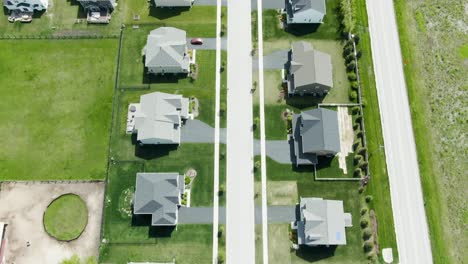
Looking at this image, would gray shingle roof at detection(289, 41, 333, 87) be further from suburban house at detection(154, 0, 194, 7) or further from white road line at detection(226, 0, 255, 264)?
suburban house at detection(154, 0, 194, 7)

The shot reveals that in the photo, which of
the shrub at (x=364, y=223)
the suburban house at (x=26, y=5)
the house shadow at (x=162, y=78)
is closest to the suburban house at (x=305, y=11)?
the house shadow at (x=162, y=78)

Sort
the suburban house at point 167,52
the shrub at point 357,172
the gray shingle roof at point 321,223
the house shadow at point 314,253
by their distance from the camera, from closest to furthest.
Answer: the gray shingle roof at point 321,223, the house shadow at point 314,253, the shrub at point 357,172, the suburban house at point 167,52

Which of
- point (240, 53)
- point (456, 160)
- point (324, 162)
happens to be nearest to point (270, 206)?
point (324, 162)

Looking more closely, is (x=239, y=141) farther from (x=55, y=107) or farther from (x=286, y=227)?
(x=55, y=107)

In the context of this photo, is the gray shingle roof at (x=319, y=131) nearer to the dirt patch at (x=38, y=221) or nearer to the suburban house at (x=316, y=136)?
the suburban house at (x=316, y=136)

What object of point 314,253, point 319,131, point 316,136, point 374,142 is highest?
point 319,131

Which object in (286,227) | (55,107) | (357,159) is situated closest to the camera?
(286,227)

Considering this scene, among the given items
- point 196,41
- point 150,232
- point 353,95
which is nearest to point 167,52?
point 196,41

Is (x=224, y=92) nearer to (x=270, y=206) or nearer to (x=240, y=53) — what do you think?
(x=240, y=53)

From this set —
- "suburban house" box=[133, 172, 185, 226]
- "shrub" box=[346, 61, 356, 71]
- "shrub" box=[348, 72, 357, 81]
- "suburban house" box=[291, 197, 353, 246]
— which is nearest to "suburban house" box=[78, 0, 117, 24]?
"suburban house" box=[133, 172, 185, 226]
